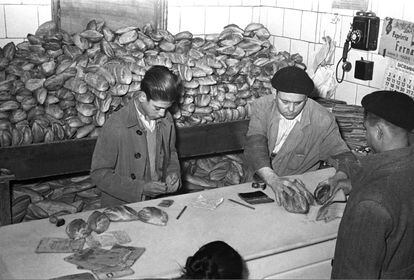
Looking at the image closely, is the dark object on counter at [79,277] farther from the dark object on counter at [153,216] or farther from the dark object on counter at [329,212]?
the dark object on counter at [329,212]

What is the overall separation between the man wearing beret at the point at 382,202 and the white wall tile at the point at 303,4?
3855mm

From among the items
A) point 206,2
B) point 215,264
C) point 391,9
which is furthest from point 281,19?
point 215,264

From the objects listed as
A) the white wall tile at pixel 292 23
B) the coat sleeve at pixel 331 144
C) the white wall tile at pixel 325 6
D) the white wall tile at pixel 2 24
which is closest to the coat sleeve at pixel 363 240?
the coat sleeve at pixel 331 144

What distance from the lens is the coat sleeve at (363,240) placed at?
8.12ft

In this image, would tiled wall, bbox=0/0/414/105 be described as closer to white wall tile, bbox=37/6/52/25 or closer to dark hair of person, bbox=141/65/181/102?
white wall tile, bbox=37/6/52/25

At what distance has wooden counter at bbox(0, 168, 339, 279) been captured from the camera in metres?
2.73

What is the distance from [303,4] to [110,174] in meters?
3.79

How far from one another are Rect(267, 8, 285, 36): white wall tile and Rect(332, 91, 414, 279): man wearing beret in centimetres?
432

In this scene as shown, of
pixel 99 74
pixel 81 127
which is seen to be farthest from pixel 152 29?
pixel 81 127

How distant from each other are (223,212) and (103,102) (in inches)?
90.7

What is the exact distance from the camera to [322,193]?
12.6ft

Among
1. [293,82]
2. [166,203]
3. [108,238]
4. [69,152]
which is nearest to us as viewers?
[108,238]

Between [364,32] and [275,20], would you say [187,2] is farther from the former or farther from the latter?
[364,32]

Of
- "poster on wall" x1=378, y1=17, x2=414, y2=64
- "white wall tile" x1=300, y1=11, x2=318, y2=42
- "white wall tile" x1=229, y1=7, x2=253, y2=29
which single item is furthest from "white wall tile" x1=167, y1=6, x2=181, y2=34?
"poster on wall" x1=378, y1=17, x2=414, y2=64
